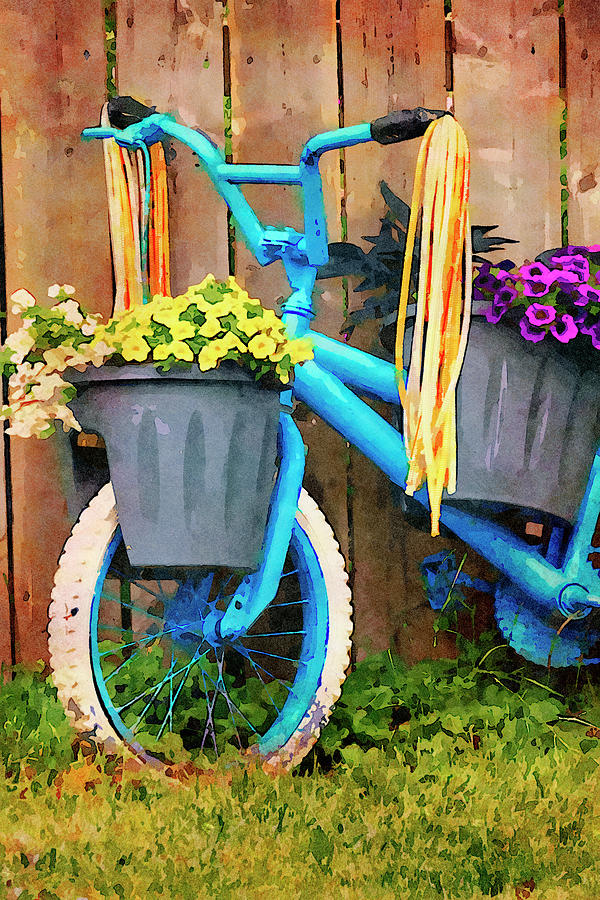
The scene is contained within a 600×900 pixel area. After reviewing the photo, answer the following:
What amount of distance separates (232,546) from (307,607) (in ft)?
0.90

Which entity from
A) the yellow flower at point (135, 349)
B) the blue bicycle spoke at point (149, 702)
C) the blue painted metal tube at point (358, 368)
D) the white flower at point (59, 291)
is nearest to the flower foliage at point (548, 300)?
the blue painted metal tube at point (358, 368)

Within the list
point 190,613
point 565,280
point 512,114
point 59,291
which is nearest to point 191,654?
point 190,613

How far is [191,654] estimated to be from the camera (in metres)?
1.61

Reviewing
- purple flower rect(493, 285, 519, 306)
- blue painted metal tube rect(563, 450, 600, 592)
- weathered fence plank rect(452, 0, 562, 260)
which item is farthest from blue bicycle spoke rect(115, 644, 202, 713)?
weathered fence plank rect(452, 0, 562, 260)

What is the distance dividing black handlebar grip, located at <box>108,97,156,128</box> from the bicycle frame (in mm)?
59

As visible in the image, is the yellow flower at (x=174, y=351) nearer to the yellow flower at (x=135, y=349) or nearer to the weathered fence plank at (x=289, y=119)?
the yellow flower at (x=135, y=349)

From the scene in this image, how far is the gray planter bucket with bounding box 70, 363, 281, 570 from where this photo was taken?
137cm

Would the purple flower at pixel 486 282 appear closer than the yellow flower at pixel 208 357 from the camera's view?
No

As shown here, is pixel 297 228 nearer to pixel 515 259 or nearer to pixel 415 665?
pixel 515 259

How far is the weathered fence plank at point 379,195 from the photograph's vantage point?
193cm

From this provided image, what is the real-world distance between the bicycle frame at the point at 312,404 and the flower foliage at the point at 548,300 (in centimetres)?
21

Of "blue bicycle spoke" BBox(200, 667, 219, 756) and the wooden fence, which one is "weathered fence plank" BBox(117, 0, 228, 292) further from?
"blue bicycle spoke" BBox(200, 667, 219, 756)

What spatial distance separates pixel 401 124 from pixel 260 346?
0.39 metres

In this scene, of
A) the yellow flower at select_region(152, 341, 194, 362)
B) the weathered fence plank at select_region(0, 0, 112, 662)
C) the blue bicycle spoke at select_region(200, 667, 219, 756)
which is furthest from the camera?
the weathered fence plank at select_region(0, 0, 112, 662)
